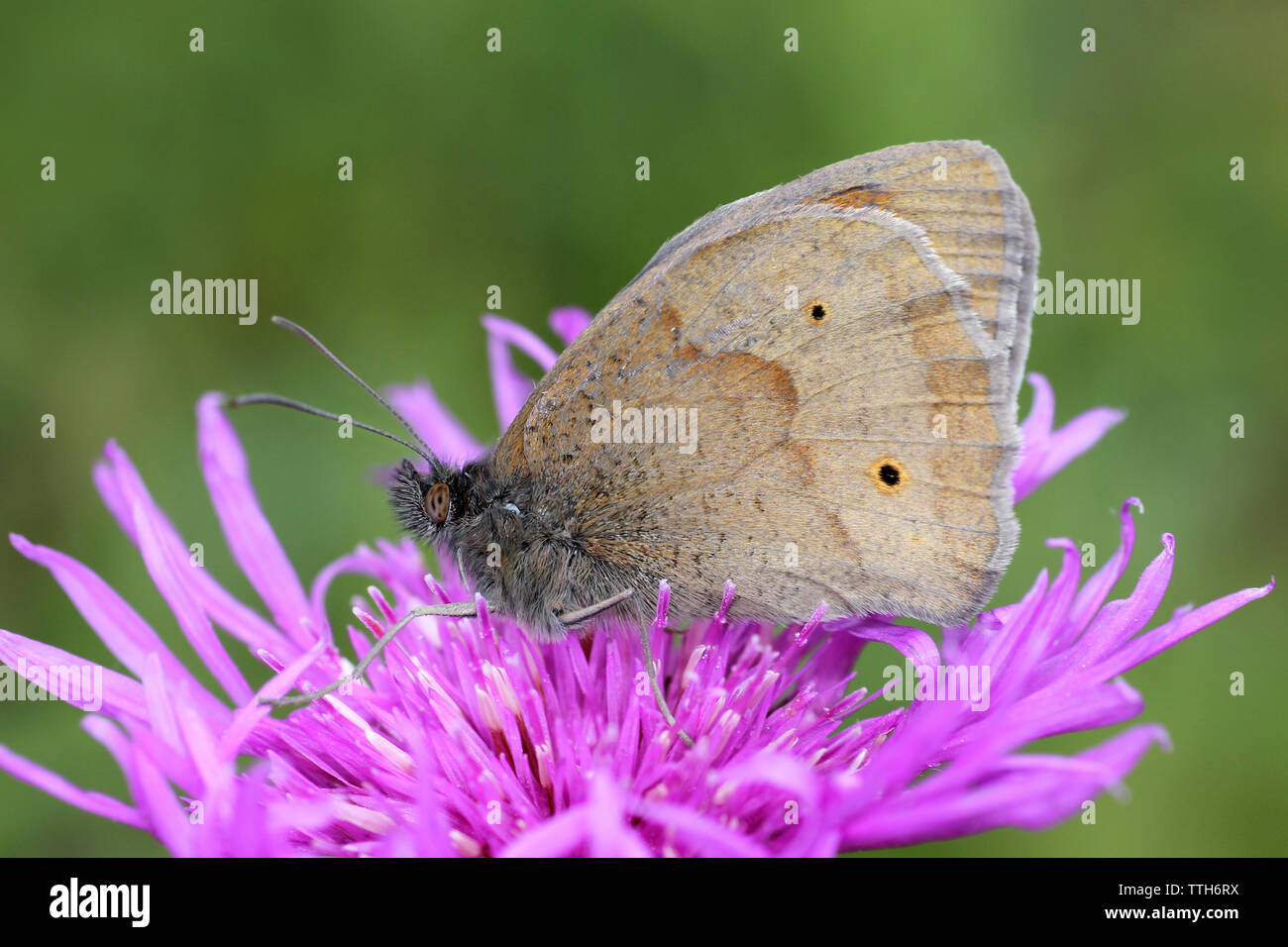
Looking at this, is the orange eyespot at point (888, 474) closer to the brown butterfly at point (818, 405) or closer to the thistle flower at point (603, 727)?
the brown butterfly at point (818, 405)

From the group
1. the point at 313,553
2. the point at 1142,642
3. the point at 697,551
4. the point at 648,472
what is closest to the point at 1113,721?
Result: the point at 1142,642

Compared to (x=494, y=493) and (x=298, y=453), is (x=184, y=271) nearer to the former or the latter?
(x=298, y=453)

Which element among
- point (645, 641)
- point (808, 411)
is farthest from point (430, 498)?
point (808, 411)

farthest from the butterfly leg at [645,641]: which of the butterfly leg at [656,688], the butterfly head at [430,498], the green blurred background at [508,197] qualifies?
the green blurred background at [508,197]

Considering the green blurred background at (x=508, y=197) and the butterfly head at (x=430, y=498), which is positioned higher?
the green blurred background at (x=508, y=197)

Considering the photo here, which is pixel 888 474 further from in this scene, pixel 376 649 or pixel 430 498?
pixel 376 649
